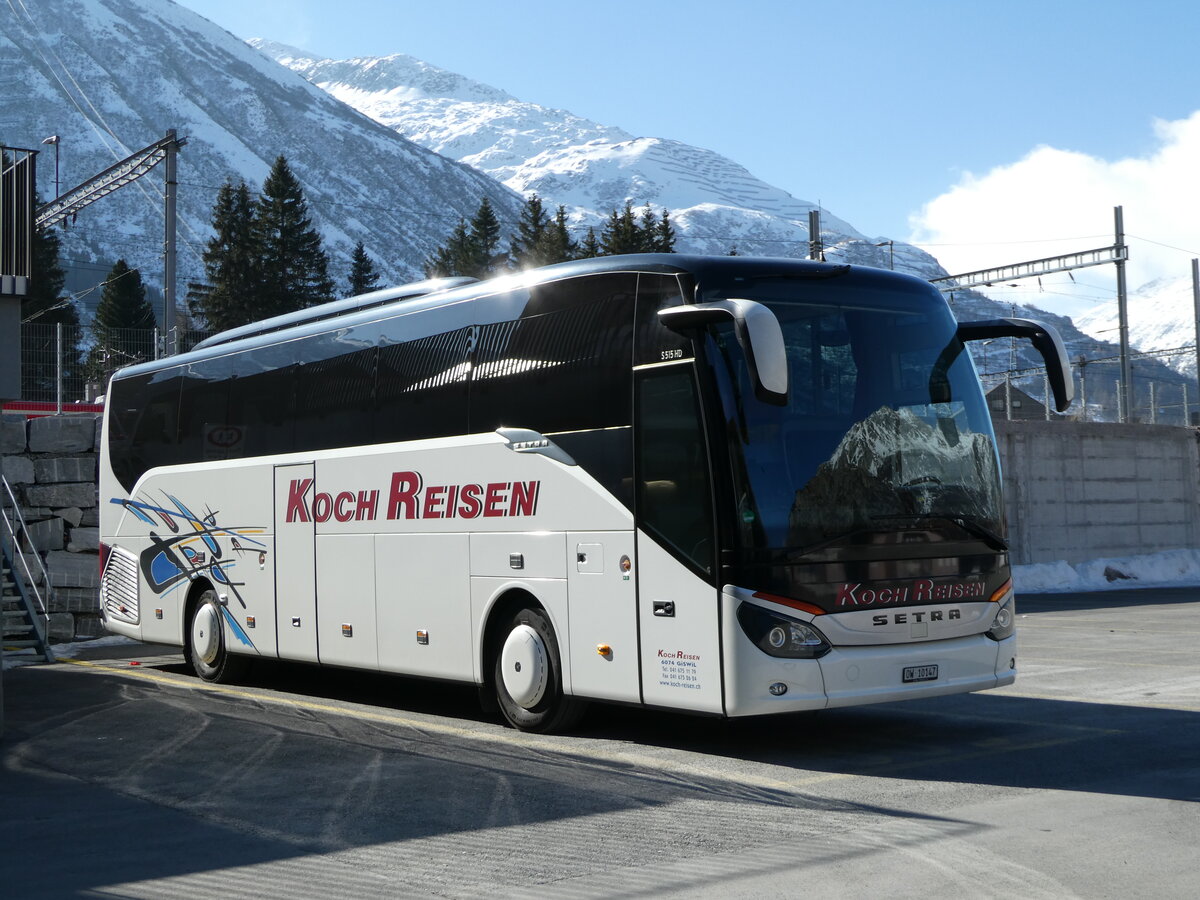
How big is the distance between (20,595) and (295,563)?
599 centimetres

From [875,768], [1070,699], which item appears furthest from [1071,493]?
[875,768]

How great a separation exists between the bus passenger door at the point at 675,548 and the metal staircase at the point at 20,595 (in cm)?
892

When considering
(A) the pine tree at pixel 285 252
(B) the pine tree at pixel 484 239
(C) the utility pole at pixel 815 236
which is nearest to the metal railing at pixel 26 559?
(C) the utility pole at pixel 815 236

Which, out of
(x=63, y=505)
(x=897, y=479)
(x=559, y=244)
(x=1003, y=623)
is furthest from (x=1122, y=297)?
(x=559, y=244)

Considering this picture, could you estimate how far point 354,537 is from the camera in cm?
1287

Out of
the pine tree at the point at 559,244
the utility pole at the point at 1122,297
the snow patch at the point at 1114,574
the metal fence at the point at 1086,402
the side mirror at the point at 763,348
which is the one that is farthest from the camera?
the pine tree at the point at 559,244

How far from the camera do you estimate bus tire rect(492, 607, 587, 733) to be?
10492 mm

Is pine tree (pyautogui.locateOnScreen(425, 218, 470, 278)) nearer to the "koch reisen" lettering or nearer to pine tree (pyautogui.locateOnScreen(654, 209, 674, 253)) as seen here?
pine tree (pyautogui.locateOnScreen(654, 209, 674, 253))

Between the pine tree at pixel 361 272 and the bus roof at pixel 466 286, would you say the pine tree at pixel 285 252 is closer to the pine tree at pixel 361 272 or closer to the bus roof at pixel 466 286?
the pine tree at pixel 361 272

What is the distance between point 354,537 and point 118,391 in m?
5.76

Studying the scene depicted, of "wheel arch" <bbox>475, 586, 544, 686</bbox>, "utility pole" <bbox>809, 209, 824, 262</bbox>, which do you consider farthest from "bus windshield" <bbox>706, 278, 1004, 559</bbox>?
"utility pole" <bbox>809, 209, 824, 262</bbox>

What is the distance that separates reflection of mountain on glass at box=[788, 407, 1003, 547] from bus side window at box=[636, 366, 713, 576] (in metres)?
0.57

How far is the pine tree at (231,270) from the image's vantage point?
93.5 metres

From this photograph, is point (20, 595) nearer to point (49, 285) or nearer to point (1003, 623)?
point (1003, 623)
